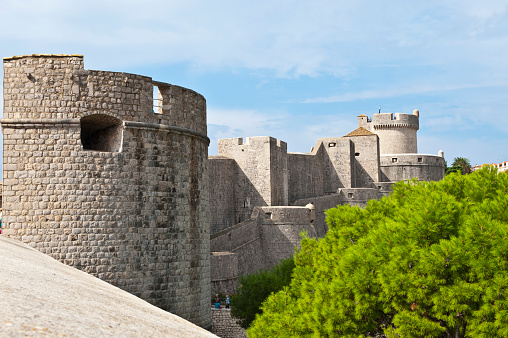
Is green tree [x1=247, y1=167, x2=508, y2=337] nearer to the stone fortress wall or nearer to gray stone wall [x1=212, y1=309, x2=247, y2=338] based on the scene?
gray stone wall [x1=212, y1=309, x2=247, y2=338]

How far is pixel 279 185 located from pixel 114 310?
28299 millimetres

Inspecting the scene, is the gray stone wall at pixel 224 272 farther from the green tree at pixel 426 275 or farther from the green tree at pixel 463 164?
the green tree at pixel 463 164

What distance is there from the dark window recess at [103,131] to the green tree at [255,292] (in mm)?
9390

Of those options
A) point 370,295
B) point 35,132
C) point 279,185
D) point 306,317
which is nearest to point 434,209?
point 370,295

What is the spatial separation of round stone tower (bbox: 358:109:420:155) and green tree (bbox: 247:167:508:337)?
46.4 m

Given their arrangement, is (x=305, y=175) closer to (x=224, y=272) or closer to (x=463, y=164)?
(x=224, y=272)

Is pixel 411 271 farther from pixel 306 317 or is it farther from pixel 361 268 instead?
pixel 306 317

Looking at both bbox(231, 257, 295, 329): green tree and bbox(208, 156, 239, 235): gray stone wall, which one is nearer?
bbox(231, 257, 295, 329): green tree

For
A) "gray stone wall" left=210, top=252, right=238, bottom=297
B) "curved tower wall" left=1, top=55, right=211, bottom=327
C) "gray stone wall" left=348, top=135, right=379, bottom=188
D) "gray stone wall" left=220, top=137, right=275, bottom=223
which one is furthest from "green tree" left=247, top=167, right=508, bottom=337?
"gray stone wall" left=348, top=135, right=379, bottom=188

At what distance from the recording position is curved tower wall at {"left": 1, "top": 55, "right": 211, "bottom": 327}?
1115 centimetres

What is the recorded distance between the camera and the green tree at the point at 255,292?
20.0 meters

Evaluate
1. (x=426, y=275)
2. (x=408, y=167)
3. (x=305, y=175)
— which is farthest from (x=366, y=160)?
(x=426, y=275)

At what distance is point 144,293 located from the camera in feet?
38.0

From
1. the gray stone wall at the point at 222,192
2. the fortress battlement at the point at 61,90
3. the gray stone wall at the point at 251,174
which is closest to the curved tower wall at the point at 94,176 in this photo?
the fortress battlement at the point at 61,90
